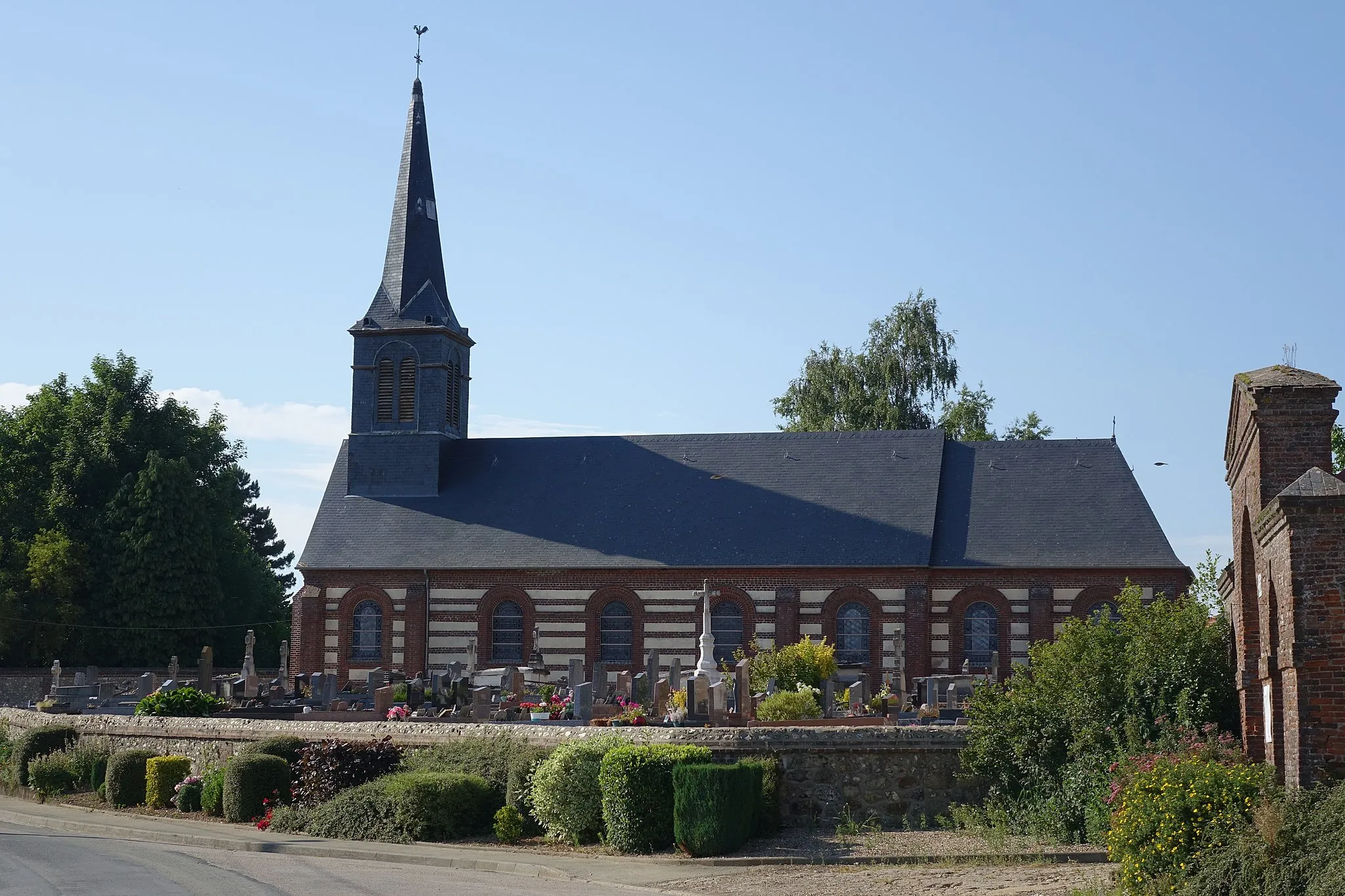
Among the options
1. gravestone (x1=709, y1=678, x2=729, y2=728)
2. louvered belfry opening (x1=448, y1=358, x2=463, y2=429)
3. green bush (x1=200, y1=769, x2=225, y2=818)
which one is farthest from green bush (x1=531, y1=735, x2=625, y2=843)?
louvered belfry opening (x1=448, y1=358, x2=463, y2=429)

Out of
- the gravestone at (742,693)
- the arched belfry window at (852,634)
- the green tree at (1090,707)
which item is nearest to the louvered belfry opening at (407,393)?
the arched belfry window at (852,634)

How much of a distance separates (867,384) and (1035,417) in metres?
9.94

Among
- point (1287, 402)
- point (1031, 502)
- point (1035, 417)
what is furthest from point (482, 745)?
point (1035, 417)

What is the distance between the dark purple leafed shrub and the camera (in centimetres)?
2394

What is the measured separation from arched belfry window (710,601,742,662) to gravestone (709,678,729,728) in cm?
1827

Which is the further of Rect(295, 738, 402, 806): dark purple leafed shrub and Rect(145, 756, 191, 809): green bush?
Rect(145, 756, 191, 809): green bush

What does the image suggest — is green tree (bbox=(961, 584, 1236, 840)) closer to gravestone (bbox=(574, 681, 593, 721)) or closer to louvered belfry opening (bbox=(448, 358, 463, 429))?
gravestone (bbox=(574, 681, 593, 721))

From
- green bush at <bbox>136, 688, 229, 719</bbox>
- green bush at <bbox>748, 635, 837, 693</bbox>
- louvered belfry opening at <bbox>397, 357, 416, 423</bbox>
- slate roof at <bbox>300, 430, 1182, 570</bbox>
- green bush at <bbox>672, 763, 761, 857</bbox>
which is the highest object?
louvered belfry opening at <bbox>397, 357, 416, 423</bbox>

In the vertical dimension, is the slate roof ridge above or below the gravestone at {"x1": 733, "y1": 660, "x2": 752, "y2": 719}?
above

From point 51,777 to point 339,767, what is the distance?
28.5 ft

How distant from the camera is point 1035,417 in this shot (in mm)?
68438

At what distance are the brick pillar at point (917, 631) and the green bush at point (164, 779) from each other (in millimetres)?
22097

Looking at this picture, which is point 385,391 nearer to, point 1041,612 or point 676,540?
point 676,540

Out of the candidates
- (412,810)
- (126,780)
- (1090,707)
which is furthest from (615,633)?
(1090,707)
